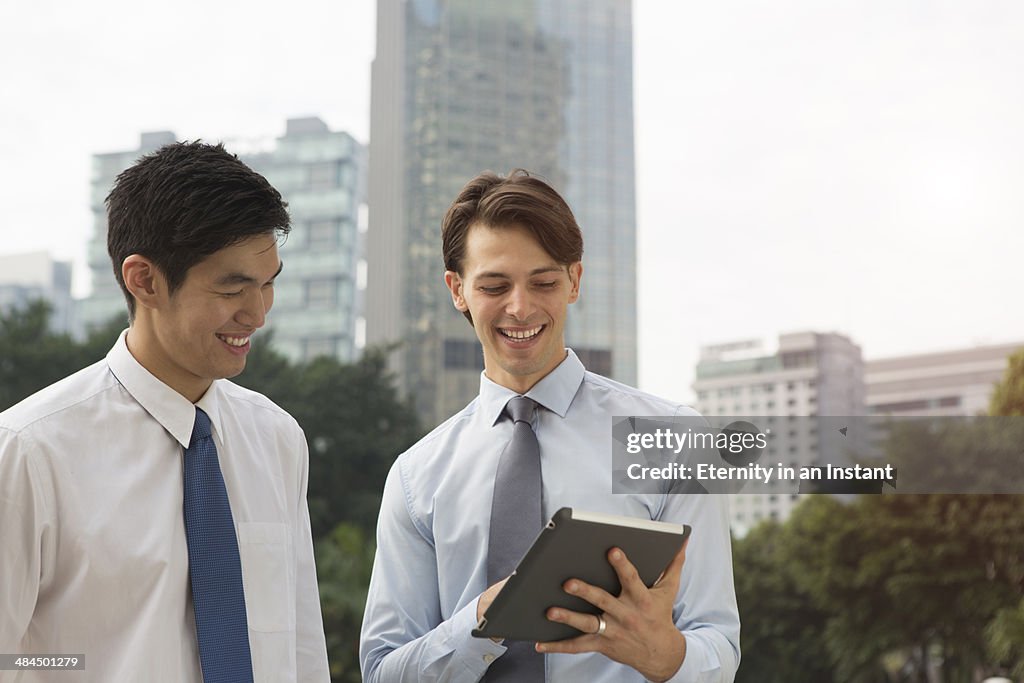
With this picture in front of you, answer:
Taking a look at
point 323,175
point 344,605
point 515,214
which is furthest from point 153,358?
point 323,175

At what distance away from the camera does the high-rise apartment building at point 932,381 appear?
3812 cm

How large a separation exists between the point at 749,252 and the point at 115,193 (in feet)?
130

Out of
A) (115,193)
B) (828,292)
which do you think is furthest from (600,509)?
(828,292)

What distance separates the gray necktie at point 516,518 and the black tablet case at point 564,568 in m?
0.29

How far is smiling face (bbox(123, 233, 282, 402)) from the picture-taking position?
2.05 meters

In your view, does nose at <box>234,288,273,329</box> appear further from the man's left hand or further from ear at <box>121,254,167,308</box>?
the man's left hand

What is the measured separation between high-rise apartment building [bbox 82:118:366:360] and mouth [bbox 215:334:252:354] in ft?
145

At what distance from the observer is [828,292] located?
37.3 meters

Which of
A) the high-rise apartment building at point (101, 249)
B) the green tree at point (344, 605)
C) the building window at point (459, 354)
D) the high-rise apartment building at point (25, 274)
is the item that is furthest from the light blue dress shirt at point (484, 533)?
the high-rise apartment building at point (25, 274)

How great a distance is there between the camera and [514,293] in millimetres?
2215

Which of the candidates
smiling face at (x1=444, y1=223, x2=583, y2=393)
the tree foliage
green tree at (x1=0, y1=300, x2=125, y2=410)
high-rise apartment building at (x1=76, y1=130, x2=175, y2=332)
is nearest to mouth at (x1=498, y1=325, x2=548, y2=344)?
smiling face at (x1=444, y1=223, x2=583, y2=393)

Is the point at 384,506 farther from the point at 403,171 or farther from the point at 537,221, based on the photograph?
the point at 403,171

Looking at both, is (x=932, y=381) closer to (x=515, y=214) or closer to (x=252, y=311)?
(x=515, y=214)

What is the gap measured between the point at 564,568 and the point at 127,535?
78 cm
